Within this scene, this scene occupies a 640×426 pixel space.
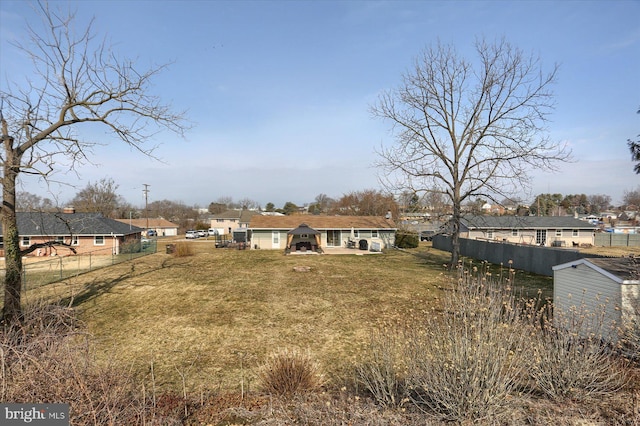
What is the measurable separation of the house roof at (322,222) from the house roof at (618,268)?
22955 millimetres

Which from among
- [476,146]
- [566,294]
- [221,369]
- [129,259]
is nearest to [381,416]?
[221,369]

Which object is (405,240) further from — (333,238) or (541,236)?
(541,236)

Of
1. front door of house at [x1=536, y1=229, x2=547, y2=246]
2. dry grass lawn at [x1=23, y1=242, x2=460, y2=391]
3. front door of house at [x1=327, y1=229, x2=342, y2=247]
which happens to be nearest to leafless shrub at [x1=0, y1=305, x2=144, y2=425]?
dry grass lawn at [x1=23, y1=242, x2=460, y2=391]

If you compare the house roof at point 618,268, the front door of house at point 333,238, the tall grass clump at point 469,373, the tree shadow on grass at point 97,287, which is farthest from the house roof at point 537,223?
the tall grass clump at point 469,373

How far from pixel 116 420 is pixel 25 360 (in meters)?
1.58

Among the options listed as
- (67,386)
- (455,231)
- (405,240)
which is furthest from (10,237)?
(405,240)

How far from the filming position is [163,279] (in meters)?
16.9

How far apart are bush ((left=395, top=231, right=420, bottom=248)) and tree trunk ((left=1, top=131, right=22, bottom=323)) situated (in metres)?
29.9

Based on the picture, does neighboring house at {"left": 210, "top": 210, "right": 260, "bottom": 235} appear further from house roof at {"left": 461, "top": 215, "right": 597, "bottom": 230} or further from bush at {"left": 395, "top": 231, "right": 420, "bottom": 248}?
house roof at {"left": 461, "top": 215, "right": 597, "bottom": 230}

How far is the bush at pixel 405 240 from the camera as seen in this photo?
3338 centimetres

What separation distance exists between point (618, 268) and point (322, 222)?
84.0ft

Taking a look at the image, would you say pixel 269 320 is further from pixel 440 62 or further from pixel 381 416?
pixel 440 62

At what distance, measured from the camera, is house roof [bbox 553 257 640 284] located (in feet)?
24.7

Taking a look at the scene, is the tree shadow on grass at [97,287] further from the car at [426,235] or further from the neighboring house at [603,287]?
the car at [426,235]
